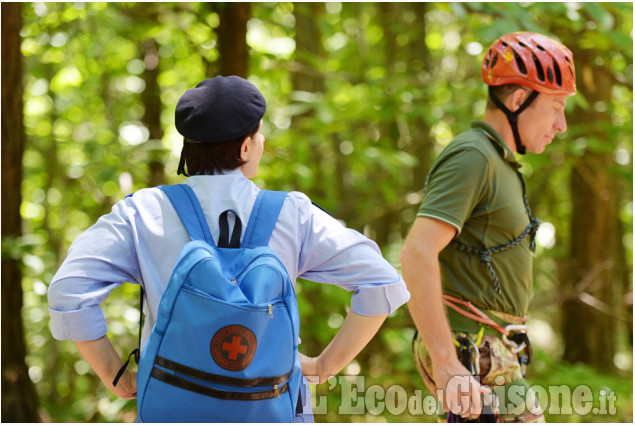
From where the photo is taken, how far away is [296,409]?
67.4 inches

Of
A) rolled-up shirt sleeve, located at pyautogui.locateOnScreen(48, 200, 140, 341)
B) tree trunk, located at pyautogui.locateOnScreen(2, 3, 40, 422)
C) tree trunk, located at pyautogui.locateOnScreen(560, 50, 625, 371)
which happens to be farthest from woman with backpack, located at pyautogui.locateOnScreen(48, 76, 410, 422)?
tree trunk, located at pyautogui.locateOnScreen(560, 50, 625, 371)

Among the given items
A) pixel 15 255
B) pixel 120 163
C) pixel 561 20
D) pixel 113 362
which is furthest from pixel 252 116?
pixel 561 20

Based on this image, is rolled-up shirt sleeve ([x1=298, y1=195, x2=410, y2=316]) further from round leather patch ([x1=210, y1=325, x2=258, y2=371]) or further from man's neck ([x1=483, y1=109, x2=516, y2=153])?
man's neck ([x1=483, y1=109, x2=516, y2=153])

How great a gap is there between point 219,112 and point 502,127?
1.39 meters

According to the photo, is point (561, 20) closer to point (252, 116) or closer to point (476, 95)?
point (476, 95)

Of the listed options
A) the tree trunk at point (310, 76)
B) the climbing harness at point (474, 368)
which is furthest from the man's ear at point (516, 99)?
the tree trunk at point (310, 76)

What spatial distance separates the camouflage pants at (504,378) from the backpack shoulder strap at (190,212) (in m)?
1.18

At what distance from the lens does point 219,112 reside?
5.57 ft

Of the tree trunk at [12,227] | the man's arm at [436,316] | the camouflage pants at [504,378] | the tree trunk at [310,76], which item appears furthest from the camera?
the tree trunk at [310,76]

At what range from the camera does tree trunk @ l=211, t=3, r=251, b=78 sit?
445 centimetres

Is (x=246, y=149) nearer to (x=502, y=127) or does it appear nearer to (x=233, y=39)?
(x=502, y=127)

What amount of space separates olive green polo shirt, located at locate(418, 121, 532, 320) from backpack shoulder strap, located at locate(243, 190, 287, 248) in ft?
2.63

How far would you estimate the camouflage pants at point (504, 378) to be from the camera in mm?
2316

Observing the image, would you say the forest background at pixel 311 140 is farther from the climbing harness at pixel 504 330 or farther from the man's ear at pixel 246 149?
the man's ear at pixel 246 149
